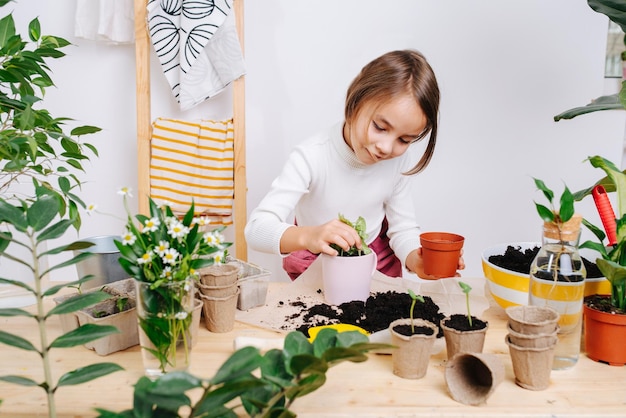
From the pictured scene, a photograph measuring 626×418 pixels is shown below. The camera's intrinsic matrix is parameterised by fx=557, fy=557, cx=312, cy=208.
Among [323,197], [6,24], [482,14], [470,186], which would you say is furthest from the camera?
[470,186]

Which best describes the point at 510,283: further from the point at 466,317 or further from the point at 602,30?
the point at 602,30

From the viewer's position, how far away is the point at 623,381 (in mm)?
852

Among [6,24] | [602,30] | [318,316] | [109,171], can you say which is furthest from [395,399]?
Answer: [602,30]

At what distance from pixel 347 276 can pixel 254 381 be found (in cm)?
64

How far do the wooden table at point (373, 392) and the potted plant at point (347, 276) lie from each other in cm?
21

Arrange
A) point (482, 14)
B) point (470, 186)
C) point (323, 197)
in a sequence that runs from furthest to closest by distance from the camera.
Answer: point (470, 186) → point (482, 14) → point (323, 197)

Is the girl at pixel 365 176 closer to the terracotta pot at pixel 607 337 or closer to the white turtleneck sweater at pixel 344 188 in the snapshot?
the white turtleneck sweater at pixel 344 188

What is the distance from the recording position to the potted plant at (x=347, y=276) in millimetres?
1107

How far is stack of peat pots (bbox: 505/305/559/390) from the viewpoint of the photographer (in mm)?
811

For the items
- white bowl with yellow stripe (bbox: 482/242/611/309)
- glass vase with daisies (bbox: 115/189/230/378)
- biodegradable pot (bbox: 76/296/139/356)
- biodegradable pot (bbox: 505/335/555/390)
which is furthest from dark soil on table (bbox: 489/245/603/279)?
biodegradable pot (bbox: 76/296/139/356)

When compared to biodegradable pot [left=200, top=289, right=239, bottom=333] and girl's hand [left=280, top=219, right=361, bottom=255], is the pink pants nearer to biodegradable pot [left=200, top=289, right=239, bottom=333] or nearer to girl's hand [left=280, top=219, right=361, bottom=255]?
girl's hand [left=280, top=219, right=361, bottom=255]

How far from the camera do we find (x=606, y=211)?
98cm

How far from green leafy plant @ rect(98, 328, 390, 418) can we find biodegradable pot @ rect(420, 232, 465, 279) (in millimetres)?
535

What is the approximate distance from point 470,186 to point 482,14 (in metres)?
0.69
